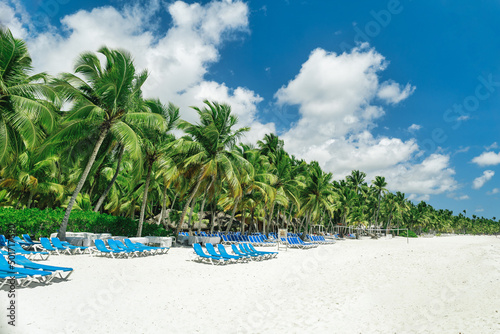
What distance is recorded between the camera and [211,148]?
62.4 ft

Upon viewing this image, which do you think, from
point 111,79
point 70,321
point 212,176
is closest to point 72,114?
point 111,79

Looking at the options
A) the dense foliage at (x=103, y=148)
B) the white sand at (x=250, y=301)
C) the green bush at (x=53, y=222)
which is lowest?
the white sand at (x=250, y=301)

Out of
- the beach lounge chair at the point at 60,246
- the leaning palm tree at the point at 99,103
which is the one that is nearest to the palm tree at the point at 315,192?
the leaning palm tree at the point at 99,103

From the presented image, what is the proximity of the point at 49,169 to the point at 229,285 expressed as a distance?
1885cm

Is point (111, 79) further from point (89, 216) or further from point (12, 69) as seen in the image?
point (89, 216)

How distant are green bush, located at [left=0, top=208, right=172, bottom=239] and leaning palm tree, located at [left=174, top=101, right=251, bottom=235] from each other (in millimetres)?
3543

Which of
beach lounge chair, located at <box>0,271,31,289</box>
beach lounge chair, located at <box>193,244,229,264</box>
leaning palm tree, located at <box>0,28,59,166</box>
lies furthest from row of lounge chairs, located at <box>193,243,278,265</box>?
leaning palm tree, located at <box>0,28,59,166</box>

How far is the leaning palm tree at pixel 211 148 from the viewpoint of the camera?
18.2 m

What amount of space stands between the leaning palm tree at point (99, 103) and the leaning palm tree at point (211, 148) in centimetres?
413

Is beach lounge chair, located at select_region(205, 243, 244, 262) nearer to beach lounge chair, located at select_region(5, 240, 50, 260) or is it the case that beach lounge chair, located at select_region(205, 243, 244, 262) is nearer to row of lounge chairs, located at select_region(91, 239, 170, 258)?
row of lounge chairs, located at select_region(91, 239, 170, 258)

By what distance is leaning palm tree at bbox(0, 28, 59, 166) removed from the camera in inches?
433

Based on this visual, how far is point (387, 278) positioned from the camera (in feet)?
33.2

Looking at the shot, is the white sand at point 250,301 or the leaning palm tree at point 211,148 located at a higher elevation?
the leaning palm tree at point 211,148

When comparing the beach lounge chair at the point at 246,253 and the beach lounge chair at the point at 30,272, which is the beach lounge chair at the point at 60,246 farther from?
the beach lounge chair at the point at 246,253
